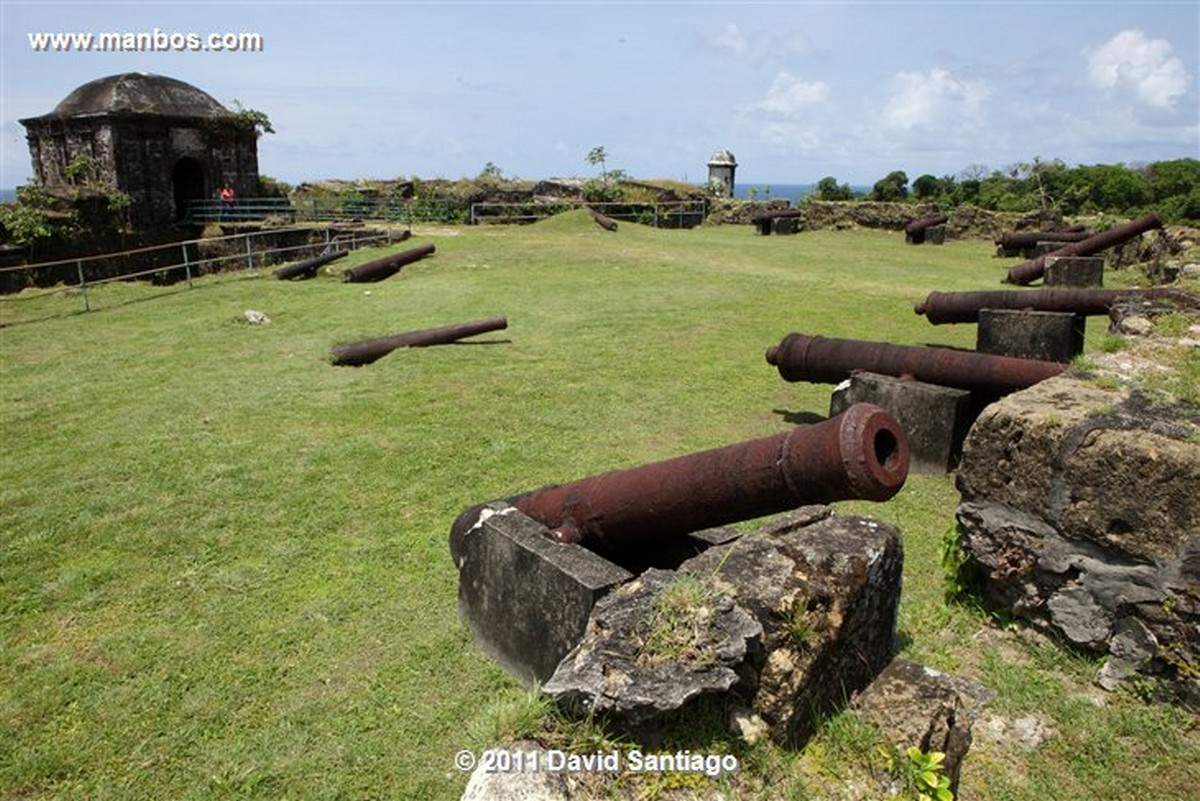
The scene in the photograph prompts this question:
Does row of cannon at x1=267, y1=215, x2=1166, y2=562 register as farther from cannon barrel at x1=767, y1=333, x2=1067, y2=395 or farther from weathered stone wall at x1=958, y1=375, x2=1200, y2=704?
weathered stone wall at x1=958, y1=375, x2=1200, y2=704

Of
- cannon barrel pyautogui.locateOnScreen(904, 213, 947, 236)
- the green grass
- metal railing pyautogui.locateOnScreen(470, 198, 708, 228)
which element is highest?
metal railing pyautogui.locateOnScreen(470, 198, 708, 228)

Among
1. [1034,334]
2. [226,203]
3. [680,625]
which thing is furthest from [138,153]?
[680,625]

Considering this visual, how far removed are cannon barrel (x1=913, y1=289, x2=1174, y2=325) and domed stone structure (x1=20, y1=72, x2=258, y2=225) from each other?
27.0 m

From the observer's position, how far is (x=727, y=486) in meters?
3.48

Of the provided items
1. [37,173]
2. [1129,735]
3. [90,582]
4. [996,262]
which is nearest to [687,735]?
[1129,735]

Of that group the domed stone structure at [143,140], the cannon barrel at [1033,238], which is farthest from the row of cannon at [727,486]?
the domed stone structure at [143,140]

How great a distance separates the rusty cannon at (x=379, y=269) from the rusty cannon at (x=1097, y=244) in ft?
46.7

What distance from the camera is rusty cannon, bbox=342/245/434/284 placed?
1862 centimetres

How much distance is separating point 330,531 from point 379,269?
13930 millimetres

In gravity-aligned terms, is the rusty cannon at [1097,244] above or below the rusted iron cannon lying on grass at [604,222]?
below

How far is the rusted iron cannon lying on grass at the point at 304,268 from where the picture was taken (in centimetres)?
1941

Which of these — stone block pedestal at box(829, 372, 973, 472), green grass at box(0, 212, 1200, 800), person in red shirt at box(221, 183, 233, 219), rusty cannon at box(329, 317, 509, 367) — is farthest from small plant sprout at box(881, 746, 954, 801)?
person in red shirt at box(221, 183, 233, 219)

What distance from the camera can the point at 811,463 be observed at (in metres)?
3.15

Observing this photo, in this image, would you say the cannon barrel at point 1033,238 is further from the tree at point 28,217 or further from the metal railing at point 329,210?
the tree at point 28,217
